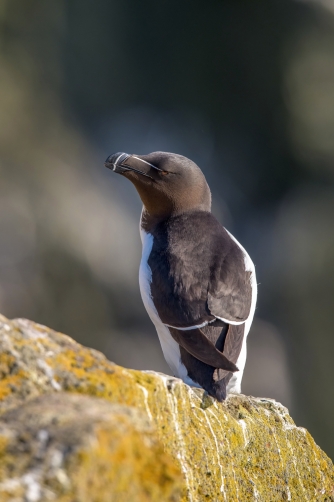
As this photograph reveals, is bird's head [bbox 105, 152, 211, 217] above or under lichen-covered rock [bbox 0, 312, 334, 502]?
above

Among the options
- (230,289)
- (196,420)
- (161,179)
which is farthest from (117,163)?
(196,420)

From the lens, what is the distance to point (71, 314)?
10617mm

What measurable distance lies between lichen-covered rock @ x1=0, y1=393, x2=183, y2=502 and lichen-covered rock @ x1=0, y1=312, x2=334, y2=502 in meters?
0.34

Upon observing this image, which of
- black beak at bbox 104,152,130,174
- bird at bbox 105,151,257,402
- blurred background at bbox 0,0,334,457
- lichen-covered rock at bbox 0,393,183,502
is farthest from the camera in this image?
blurred background at bbox 0,0,334,457

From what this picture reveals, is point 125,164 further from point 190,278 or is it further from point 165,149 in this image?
point 165,149

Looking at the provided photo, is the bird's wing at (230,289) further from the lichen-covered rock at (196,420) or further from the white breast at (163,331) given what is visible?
the lichen-covered rock at (196,420)

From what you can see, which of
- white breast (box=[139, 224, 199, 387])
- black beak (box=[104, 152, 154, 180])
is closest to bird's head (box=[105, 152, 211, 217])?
black beak (box=[104, 152, 154, 180])

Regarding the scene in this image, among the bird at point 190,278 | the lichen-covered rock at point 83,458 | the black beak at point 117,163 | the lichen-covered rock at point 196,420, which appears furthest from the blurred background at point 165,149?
the lichen-covered rock at point 83,458

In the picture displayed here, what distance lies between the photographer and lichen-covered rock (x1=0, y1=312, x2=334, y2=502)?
192 centimetres

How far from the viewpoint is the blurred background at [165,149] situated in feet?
33.9

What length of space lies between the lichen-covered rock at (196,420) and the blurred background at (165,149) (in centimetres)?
697

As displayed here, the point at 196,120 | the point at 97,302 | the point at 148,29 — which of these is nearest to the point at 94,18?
the point at 148,29

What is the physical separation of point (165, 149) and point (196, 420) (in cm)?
912

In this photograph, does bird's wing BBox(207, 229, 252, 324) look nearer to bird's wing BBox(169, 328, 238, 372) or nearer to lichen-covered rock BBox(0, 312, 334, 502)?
bird's wing BBox(169, 328, 238, 372)
